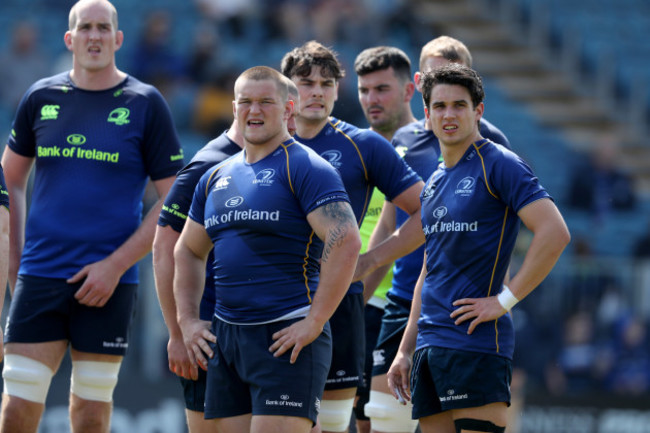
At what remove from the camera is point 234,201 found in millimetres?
4957

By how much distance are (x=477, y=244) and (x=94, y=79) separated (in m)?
2.60

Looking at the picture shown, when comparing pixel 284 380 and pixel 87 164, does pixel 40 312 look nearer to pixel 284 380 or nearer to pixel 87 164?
pixel 87 164

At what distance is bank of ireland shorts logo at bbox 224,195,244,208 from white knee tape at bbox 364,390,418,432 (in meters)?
1.87

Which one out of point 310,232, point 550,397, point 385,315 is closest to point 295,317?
point 310,232

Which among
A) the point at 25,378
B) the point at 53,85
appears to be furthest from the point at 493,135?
the point at 25,378

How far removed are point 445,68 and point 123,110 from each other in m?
2.03

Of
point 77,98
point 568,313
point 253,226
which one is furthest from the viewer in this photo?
point 568,313

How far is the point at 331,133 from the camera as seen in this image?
236 inches

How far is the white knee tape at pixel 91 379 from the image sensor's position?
19.9 ft

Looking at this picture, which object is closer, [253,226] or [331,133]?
[253,226]

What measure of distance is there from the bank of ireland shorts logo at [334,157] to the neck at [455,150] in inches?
31.6

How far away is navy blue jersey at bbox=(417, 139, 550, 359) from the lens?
16.3ft

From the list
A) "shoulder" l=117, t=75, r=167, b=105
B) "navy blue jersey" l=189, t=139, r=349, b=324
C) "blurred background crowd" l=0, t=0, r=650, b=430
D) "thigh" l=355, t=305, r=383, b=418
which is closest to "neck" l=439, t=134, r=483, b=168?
"navy blue jersey" l=189, t=139, r=349, b=324

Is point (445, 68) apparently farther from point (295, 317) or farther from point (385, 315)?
point (385, 315)
